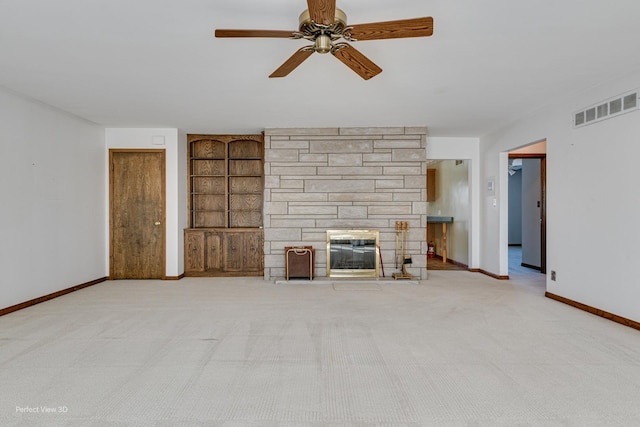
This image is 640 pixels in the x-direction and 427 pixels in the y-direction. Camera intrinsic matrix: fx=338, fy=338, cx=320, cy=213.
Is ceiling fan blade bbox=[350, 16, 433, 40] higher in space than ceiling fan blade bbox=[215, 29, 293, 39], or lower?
lower

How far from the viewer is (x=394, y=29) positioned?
2.13 meters

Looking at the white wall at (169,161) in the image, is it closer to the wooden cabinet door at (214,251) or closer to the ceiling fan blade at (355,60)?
the wooden cabinet door at (214,251)

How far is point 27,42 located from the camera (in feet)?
8.90

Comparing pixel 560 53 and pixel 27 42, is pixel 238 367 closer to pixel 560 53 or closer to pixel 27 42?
pixel 27 42

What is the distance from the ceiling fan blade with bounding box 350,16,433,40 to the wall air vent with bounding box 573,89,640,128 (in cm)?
260

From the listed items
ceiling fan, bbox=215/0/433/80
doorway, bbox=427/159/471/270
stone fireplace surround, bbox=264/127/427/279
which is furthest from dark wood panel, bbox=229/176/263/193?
ceiling fan, bbox=215/0/433/80

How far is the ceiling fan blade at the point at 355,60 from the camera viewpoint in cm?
246

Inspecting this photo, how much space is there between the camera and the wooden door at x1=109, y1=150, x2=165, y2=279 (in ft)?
18.5

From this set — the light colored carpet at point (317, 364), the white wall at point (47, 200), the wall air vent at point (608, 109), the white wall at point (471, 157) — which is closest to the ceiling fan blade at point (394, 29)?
the light colored carpet at point (317, 364)

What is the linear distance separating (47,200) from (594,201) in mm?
6608

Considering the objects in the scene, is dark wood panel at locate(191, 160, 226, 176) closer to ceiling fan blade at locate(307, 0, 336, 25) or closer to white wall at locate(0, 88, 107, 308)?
white wall at locate(0, 88, 107, 308)

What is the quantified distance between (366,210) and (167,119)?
3.40 metres

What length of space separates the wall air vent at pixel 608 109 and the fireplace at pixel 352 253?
119 inches

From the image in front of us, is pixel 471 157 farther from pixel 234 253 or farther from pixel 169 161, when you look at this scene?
pixel 169 161
